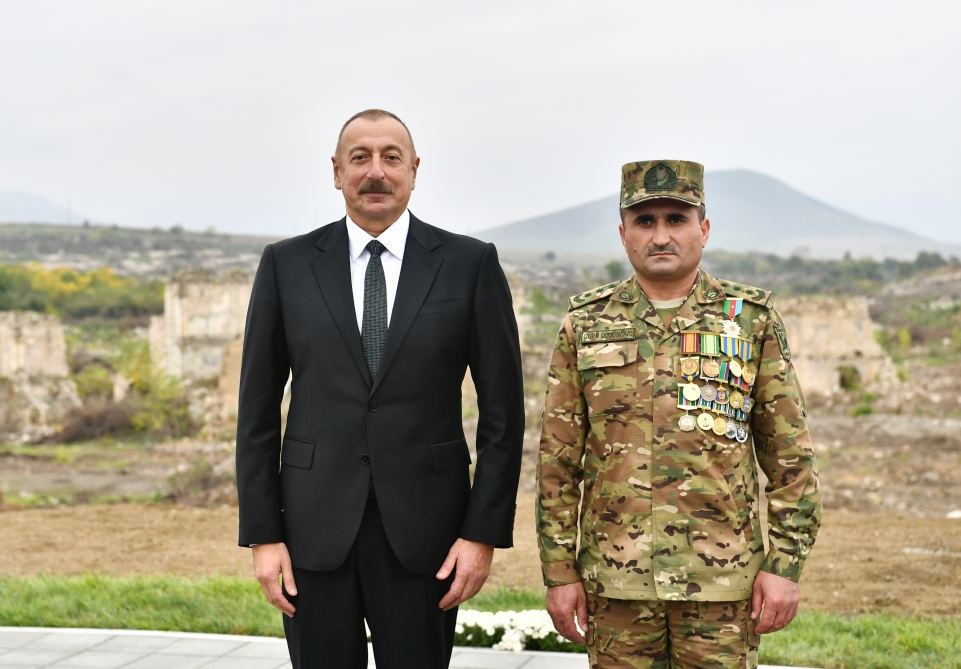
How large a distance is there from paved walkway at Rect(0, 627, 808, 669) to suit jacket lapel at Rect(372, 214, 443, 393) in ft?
8.33

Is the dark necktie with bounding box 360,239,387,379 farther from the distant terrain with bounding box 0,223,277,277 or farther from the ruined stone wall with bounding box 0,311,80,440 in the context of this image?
the distant terrain with bounding box 0,223,277,277

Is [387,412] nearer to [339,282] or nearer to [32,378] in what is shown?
[339,282]

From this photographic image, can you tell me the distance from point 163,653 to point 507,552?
639 centimetres

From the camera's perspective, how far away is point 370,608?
3.10 m

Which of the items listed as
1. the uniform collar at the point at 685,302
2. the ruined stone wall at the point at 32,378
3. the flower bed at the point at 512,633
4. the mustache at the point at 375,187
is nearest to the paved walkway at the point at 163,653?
the flower bed at the point at 512,633

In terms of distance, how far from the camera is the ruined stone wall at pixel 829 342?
33062mm

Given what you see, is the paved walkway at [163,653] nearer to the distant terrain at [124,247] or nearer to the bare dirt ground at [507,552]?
the bare dirt ground at [507,552]

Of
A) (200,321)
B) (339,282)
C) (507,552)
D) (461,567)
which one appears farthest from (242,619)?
(200,321)

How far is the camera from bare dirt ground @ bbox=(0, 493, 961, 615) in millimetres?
9320

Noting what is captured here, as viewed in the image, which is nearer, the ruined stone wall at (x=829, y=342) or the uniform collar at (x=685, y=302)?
the uniform collar at (x=685, y=302)

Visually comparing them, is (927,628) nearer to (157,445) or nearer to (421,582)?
(421,582)

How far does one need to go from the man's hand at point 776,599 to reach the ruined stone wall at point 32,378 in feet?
83.1

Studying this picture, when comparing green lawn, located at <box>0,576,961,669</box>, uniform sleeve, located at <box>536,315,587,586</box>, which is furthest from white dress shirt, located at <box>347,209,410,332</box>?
green lawn, located at <box>0,576,961,669</box>

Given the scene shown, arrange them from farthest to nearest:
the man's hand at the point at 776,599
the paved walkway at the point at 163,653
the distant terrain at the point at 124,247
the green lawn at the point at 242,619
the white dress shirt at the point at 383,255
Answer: the distant terrain at the point at 124,247, the green lawn at the point at 242,619, the paved walkway at the point at 163,653, the white dress shirt at the point at 383,255, the man's hand at the point at 776,599
